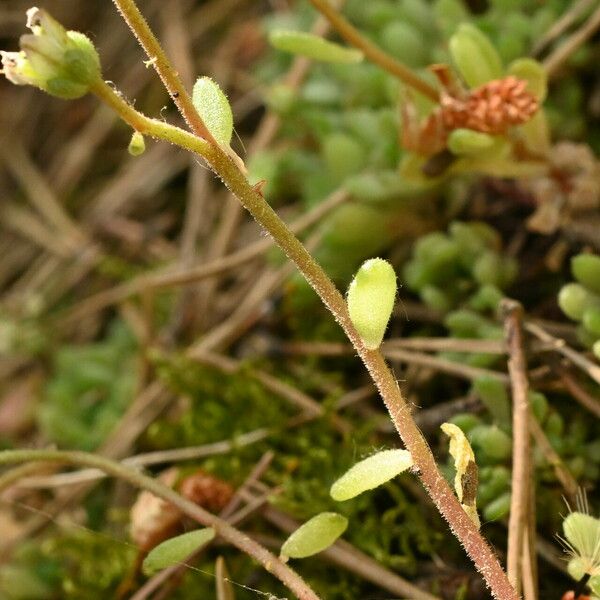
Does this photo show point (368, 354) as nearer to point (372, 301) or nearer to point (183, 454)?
point (372, 301)

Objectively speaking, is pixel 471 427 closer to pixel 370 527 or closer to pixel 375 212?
pixel 370 527

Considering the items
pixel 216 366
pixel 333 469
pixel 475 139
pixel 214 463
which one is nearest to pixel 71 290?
pixel 216 366

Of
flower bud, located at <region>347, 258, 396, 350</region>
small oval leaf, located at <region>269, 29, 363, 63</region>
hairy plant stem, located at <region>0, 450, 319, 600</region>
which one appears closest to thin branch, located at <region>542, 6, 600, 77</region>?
small oval leaf, located at <region>269, 29, 363, 63</region>

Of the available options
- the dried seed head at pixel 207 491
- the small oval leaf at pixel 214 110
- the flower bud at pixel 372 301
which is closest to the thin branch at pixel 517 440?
the flower bud at pixel 372 301

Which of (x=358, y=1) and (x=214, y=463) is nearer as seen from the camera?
(x=214, y=463)

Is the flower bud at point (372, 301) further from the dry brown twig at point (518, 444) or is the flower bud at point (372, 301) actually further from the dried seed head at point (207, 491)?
the dried seed head at point (207, 491)

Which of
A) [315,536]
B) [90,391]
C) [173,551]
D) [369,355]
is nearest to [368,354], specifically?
[369,355]

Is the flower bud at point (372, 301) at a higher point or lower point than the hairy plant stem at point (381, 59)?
lower
